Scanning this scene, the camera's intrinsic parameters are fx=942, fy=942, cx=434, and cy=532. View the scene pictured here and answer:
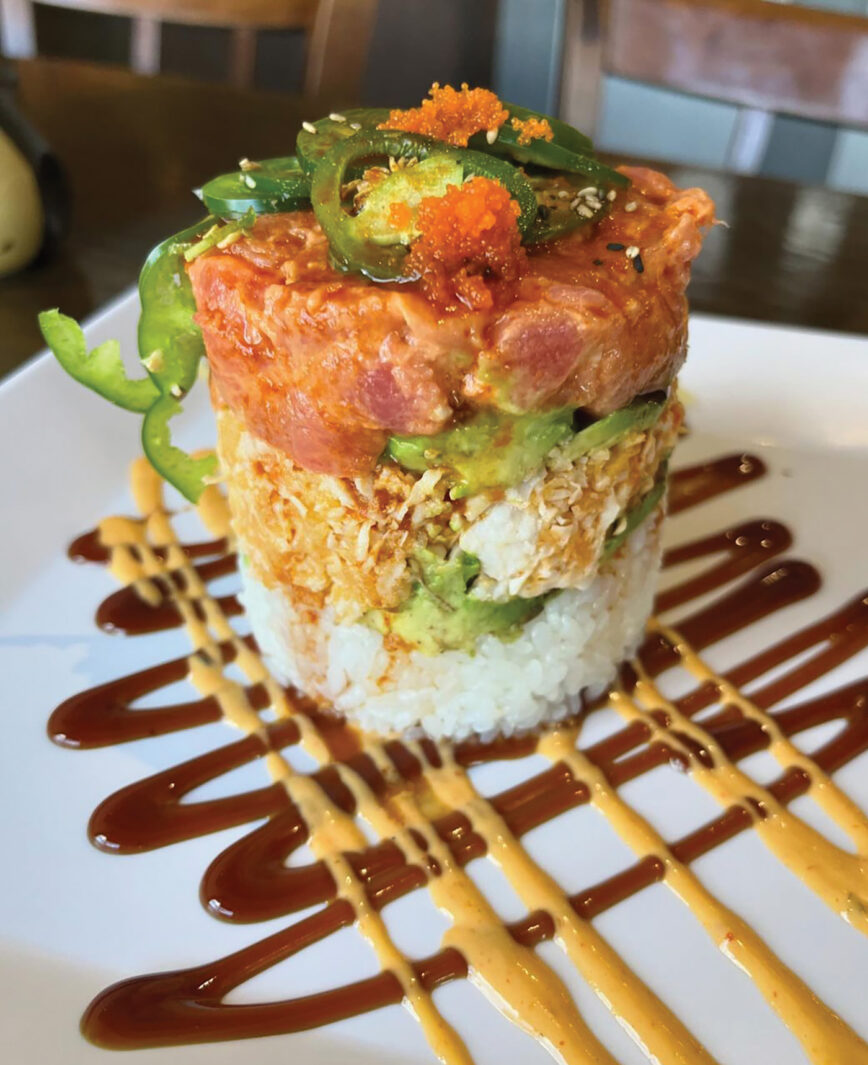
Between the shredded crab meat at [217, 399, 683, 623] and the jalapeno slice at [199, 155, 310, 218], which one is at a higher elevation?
the jalapeno slice at [199, 155, 310, 218]

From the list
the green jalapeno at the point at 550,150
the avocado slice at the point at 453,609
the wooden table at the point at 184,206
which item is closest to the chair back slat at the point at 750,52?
the wooden table at the point at 184,206

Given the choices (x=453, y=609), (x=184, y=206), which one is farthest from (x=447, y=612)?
(x=184, y=206)

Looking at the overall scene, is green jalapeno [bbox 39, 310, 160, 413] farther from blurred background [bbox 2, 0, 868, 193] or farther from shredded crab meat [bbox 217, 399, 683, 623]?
blurred background [bbox 2, 0, 868, 193]

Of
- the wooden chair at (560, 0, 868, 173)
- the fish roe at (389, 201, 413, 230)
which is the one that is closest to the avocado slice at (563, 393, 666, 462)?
the fish roe at (389, 201, 413, 230)

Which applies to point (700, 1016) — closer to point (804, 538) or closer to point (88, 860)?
point (88, 860)

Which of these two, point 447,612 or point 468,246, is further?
point 447,612

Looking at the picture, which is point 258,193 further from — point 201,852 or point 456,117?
point 201,852

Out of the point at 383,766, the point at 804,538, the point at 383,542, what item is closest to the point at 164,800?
the point at 383,766
